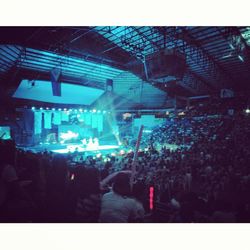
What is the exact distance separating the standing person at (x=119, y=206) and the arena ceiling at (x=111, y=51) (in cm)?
420

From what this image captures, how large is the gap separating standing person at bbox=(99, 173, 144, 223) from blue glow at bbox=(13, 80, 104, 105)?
8.07 metres

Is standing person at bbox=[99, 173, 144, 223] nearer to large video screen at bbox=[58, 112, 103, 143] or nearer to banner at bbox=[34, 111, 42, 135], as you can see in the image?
banner at bbox=[34, 111, 42, 135]

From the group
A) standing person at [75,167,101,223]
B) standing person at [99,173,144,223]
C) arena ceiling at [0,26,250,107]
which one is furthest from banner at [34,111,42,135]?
standing person at [99,173,144,223]

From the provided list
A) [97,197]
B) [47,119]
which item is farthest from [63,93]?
[97,197]

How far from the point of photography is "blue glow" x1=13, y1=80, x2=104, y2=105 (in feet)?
30.2

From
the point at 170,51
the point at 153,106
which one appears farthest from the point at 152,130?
the point at 170,51

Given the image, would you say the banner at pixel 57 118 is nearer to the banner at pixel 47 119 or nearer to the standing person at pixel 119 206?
the banner at pixel 47 119

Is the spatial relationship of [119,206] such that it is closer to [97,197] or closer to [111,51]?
[97,197]

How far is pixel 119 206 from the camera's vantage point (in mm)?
2357

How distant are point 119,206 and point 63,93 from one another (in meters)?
9.08

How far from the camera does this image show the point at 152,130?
19328 millimetres

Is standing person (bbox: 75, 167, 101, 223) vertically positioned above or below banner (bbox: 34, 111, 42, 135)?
below
